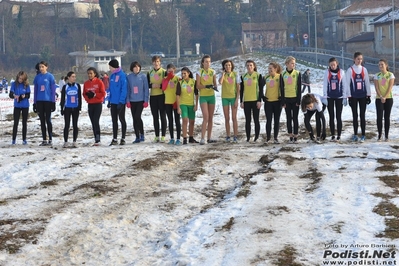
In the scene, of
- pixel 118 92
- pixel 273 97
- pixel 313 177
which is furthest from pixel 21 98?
pixel 313 177

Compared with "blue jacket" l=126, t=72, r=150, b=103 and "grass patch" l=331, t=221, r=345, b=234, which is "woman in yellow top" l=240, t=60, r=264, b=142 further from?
"grass patch" l=331, t=221, r=345, b=234

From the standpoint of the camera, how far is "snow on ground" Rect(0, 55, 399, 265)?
661 centimetres

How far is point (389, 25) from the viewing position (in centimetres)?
8419

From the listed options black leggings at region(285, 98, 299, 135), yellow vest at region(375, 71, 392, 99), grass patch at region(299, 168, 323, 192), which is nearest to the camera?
grass patch at region(299, 168, 323, 192)

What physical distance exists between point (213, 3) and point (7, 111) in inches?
3958

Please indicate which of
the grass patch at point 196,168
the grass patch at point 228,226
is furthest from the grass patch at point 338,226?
the grass patch at point 196,168

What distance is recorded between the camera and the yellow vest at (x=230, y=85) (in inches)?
597

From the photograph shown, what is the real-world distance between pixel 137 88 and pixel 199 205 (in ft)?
23.2

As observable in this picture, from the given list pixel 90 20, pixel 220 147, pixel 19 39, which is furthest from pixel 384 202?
pixel 90 20

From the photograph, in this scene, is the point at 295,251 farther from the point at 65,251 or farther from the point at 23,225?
the point at 23,225

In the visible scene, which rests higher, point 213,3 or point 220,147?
point 213,3

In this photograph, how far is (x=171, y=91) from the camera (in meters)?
15.1

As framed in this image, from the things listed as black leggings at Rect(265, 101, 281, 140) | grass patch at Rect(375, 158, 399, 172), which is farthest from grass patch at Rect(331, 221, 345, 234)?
black leggings at Rect(265, 101, 281, 140)

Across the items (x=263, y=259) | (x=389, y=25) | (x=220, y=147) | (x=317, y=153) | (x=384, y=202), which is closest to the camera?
(x=263, y=259)
